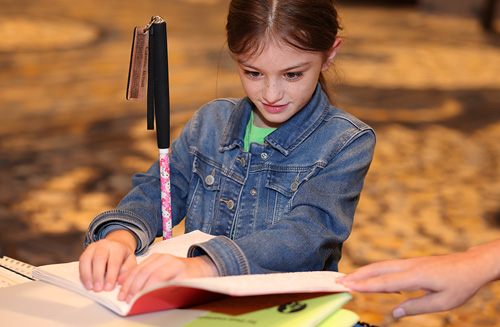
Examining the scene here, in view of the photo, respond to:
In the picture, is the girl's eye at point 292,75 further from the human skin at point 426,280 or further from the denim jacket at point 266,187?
the human skin at point 426,280

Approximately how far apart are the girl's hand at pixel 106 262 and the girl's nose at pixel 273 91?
1.04ft

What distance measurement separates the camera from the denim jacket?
2.82 feet

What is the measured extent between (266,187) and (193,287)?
37cm

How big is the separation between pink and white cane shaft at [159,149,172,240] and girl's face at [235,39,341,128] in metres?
0.19

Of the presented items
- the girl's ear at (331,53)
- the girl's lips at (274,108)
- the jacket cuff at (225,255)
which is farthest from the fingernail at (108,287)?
the girl's ear at (331,53)

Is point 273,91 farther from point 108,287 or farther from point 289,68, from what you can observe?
point 108,287

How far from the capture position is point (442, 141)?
291 cm

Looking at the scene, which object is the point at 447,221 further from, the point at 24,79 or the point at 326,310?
the point at 24,79

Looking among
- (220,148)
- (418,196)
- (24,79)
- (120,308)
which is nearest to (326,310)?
(120,308)

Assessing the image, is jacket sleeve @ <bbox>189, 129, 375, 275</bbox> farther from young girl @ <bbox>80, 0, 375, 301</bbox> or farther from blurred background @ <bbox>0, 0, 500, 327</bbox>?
blurred background @ <bbox>0, 0, 500, 327</bbox>

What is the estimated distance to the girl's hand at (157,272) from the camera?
0.72 m

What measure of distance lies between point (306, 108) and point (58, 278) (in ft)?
1.66

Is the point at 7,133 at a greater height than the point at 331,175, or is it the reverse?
the point at 331,175

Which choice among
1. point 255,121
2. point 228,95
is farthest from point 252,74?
point 228,95
